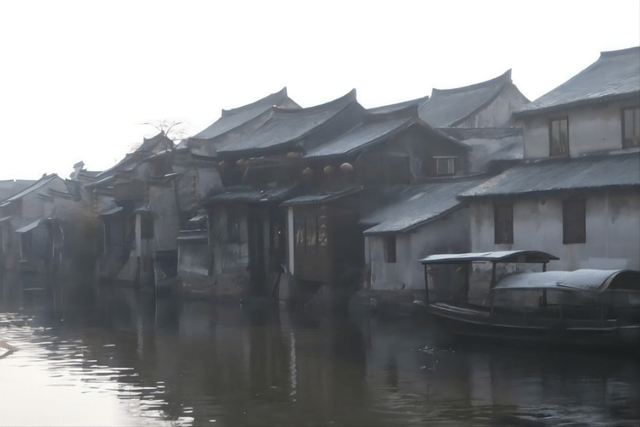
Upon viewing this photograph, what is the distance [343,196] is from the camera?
3972cm

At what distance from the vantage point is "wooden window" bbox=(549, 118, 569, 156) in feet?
109

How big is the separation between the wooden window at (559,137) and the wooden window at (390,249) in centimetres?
699

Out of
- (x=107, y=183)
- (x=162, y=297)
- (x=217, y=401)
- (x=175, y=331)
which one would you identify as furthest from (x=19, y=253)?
(x=217, y=401)

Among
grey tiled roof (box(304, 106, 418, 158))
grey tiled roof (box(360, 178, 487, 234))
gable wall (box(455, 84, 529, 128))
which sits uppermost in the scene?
gable wall (box(455, 84, 529, 128))

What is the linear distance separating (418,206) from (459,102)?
63.9 feet

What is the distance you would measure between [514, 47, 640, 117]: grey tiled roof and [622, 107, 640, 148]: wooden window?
2.21 feet

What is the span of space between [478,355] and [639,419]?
8.41 meters

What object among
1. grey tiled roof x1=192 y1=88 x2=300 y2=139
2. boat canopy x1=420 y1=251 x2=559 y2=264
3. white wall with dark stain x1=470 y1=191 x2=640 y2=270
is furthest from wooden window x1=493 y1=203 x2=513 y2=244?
grey tiled roof x1=192 y1=88 x2=300 y2=139

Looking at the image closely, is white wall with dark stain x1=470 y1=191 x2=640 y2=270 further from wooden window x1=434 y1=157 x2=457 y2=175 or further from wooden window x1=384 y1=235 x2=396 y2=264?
wooden window x1=434 y1=157 x2=457 y2=175

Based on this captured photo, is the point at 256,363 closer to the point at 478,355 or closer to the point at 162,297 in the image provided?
the point at 478,355

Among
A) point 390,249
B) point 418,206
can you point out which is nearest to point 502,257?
point 390,249

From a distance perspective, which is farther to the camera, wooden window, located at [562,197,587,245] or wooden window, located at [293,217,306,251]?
wooden window, located at [293,217,306,251]

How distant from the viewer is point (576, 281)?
78.3 feet

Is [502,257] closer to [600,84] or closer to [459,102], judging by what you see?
[600,84]
